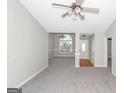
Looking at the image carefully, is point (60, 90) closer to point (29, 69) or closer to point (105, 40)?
point (29, 69)

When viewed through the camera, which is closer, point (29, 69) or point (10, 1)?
point (10, 1)

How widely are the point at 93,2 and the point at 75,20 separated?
6.35 feet

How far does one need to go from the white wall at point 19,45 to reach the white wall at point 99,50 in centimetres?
437

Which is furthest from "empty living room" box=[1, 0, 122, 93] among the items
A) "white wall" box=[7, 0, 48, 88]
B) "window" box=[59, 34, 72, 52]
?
"window" box=[59, 34, 72, 52]

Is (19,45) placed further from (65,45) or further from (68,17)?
(65,45)

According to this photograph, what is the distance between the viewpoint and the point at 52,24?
752cm

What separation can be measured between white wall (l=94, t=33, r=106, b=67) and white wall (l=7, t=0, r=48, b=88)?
4.37 metres


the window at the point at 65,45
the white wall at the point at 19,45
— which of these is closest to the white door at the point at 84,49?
the window at the point at 65,45

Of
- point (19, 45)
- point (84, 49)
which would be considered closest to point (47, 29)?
point (19, 45)

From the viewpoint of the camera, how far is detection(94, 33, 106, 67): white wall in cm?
901

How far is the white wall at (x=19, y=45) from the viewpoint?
4.11 m
